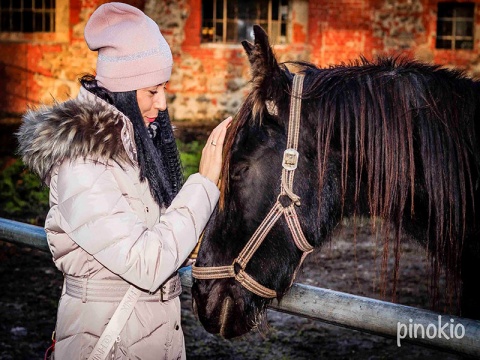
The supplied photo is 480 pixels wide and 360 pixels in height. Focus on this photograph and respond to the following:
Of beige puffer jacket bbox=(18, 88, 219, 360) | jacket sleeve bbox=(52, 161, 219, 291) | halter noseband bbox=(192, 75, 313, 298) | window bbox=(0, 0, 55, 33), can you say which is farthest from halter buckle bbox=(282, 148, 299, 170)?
window bbox=(0, 0, 55, 33)

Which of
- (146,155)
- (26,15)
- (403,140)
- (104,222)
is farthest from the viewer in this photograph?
(26,15)

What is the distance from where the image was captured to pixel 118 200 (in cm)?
173

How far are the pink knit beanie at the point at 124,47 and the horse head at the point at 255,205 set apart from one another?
324 millimetres

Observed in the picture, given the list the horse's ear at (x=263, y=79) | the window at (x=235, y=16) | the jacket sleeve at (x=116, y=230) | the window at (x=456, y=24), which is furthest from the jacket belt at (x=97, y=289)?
the window at (x=456, y=24)

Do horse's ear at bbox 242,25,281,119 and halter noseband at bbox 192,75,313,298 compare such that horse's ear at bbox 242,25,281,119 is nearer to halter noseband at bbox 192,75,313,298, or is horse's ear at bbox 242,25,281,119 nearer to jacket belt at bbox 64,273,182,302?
halter noseband at bbox 192,75,313,298

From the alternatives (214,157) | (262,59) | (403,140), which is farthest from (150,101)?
(403,140)

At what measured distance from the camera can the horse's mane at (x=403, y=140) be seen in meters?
1.84

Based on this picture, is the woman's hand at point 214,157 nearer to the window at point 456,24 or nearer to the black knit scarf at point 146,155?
the black knit scarf at point 146,155

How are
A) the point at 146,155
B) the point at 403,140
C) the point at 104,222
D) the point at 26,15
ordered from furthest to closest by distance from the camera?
the point at 26,15
the point at 146,155
the point at 403,140
the point at 104,222

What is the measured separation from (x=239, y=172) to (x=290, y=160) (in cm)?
17

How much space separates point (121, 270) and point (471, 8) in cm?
1395

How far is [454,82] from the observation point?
1930mm

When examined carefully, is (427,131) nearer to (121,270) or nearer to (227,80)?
(121,270)

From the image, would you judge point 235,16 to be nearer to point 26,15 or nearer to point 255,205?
point 26,15
